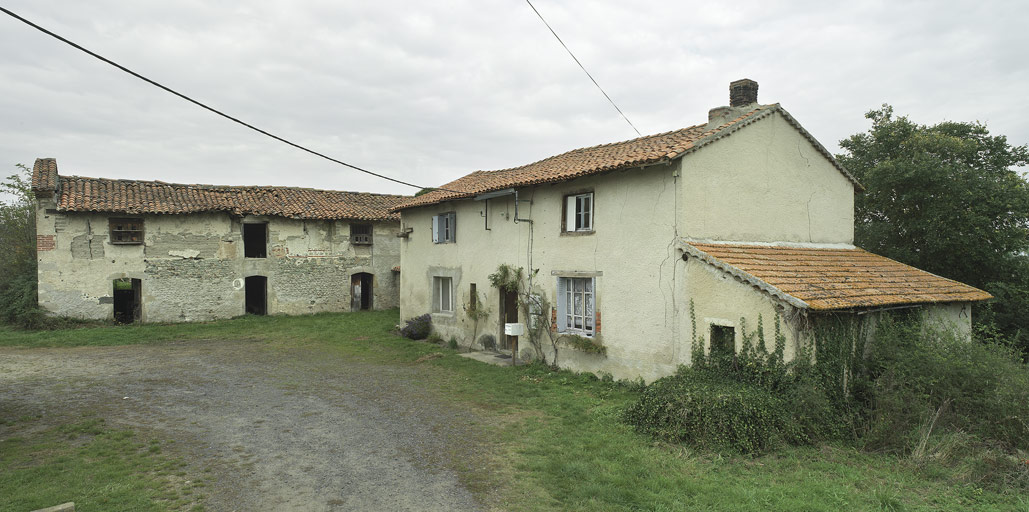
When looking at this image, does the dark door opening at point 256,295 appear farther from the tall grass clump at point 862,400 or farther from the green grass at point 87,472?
the tall grass clump at point 862,400

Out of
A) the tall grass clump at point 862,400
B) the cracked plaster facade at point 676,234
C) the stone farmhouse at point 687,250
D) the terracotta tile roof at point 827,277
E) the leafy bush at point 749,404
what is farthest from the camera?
the cracked plaster facade at point 676,234

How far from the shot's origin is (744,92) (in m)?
12.1

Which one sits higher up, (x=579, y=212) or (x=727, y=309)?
(x=579, y=212)

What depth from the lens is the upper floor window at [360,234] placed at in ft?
76.6

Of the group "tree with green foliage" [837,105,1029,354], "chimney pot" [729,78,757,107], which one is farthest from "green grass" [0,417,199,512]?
"tree with green foliage" [837,105,1029,354]

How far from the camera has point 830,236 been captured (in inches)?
500

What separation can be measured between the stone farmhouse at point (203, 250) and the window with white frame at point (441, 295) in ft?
24.7

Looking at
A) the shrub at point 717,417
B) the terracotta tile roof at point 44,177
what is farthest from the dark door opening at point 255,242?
the shrub at point 717,417

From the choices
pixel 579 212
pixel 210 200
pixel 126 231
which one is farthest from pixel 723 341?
pixel 126 231

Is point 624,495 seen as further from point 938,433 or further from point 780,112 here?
point 780,112

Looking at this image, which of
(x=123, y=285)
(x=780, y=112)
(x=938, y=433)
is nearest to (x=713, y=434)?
(x=938, y=433)

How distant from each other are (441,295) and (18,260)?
717 inches

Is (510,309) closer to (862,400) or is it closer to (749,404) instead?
(749,404)

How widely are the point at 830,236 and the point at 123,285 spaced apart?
2556cm
